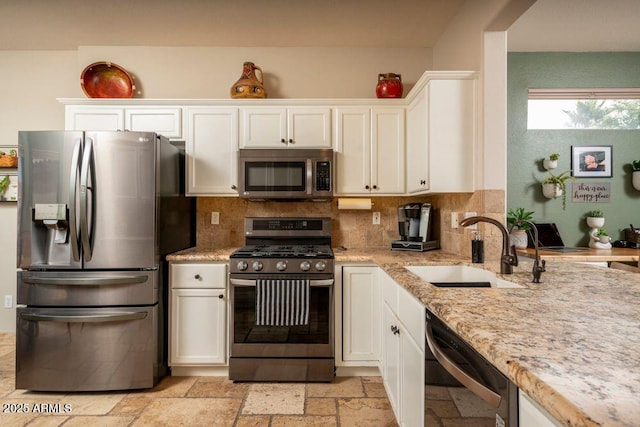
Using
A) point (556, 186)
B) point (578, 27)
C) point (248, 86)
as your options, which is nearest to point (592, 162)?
point (556, 186)

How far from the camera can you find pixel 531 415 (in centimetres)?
68

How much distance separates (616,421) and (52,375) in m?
2.97

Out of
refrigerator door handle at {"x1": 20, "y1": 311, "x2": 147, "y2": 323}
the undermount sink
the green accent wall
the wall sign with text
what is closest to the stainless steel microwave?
the undermount sink

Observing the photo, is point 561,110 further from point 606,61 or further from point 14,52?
point 14,52

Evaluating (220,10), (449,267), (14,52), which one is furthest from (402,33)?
(14,52)

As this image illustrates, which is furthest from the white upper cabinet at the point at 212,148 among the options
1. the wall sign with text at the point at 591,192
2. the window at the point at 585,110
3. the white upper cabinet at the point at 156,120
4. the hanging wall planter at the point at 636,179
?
the hanging wall planter at the point at 636,179

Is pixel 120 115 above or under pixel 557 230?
above

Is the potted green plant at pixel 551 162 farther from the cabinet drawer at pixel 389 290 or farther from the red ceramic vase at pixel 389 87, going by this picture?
the cabinet drawer at pixel 389 290

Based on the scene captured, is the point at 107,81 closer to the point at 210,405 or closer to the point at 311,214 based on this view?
the point at 311,214

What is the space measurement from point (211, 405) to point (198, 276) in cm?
85

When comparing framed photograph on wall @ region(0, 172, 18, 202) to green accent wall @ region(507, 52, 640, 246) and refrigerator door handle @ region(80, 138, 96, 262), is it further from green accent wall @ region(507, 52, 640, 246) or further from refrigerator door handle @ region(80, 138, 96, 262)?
green accent wall @ region(507, 52, 640, 246)

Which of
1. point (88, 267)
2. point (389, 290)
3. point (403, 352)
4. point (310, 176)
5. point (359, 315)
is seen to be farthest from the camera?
point (310, 176)

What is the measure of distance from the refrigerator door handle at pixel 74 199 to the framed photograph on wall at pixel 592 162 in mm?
4530

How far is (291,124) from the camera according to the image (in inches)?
110
